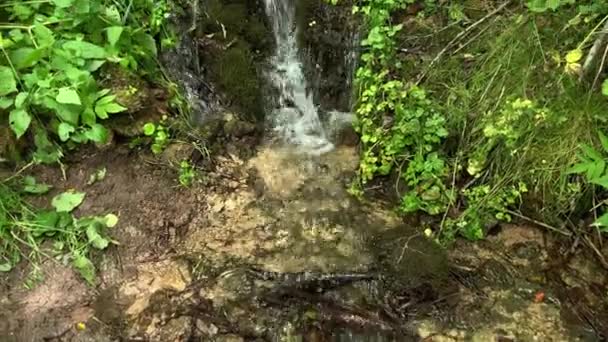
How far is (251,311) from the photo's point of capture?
8.99 feet

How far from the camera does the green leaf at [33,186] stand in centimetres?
304

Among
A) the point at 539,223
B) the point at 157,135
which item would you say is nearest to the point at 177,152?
the point at 157,135

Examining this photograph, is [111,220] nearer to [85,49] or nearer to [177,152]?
[177,152]

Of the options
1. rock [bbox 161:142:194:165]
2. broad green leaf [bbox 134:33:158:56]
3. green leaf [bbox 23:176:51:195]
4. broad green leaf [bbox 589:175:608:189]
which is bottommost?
green leaf [bbox 23:176:51:195]

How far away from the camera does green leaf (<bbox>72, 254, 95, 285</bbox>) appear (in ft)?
9.34

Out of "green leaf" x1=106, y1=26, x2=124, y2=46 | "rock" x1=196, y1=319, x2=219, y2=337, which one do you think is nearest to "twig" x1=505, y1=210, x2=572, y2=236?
"rock" x1=196, y1=319, x2=219, y2=337

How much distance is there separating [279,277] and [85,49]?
71.0 inches

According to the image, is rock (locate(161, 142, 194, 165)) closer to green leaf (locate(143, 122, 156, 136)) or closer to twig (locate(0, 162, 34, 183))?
green leaf (locate(143, 122, 156, 136))

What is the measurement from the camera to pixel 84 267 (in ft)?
9.39

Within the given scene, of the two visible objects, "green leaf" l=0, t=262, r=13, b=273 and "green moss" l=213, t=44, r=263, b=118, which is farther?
"green moss" l=213, t=44, r=263, b=118

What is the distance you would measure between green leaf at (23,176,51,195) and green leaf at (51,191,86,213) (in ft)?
0.30

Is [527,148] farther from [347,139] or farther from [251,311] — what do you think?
[251,311]

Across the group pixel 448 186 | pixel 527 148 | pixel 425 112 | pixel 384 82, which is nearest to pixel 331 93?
pixel 384 82

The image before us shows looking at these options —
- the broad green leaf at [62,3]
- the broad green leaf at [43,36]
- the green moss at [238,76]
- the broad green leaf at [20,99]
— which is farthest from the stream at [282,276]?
the broad green leaf at [62,3]
